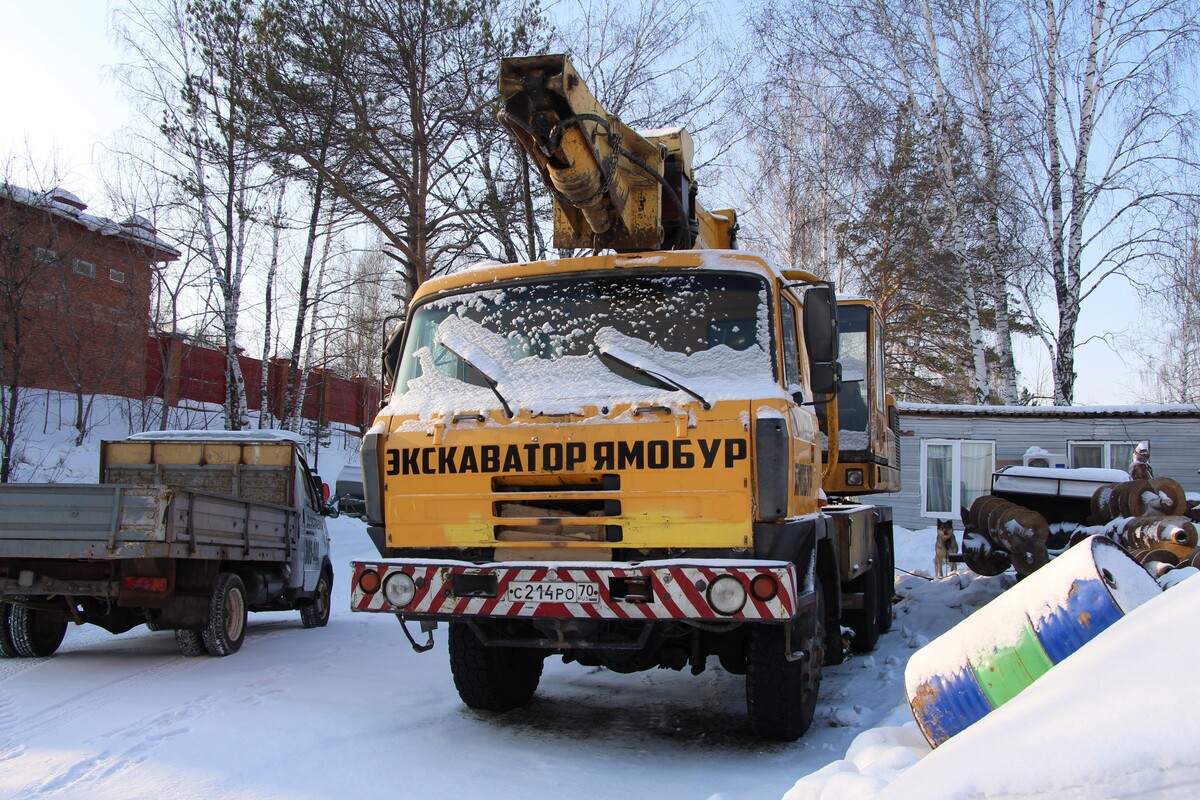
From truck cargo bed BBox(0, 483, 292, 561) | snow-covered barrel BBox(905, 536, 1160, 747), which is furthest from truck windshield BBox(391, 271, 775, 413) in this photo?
truck cargo bed BBox(0, 483, 292, 561)

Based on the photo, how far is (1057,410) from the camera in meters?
19.2

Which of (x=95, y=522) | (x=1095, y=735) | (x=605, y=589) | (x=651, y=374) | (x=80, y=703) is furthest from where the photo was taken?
(x=95, y=522)

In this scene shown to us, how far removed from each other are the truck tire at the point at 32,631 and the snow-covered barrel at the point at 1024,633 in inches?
291

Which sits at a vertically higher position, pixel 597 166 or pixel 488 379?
pixel 597 166

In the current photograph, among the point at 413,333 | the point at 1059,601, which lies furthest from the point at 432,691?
the point at 1059,601

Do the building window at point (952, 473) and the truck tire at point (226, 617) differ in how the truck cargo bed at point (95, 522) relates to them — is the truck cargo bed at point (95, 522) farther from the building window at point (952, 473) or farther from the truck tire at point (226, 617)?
the building window at point (952, 473)

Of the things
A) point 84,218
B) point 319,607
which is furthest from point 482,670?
point 84,218

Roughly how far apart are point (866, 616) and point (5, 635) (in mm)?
7128

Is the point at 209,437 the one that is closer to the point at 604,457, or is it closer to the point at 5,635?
the point at 5,635

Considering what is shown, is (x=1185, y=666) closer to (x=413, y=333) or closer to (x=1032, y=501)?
(x=413, y=333)

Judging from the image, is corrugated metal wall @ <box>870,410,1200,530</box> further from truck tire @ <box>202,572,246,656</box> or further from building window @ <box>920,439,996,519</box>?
truck tire @ <box>202,572,246,656</box>

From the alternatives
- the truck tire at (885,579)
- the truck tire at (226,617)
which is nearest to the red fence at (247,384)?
the truck tire at (226,617)

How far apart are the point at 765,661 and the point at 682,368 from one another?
1.63 meters

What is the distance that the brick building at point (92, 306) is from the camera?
21906 mm
